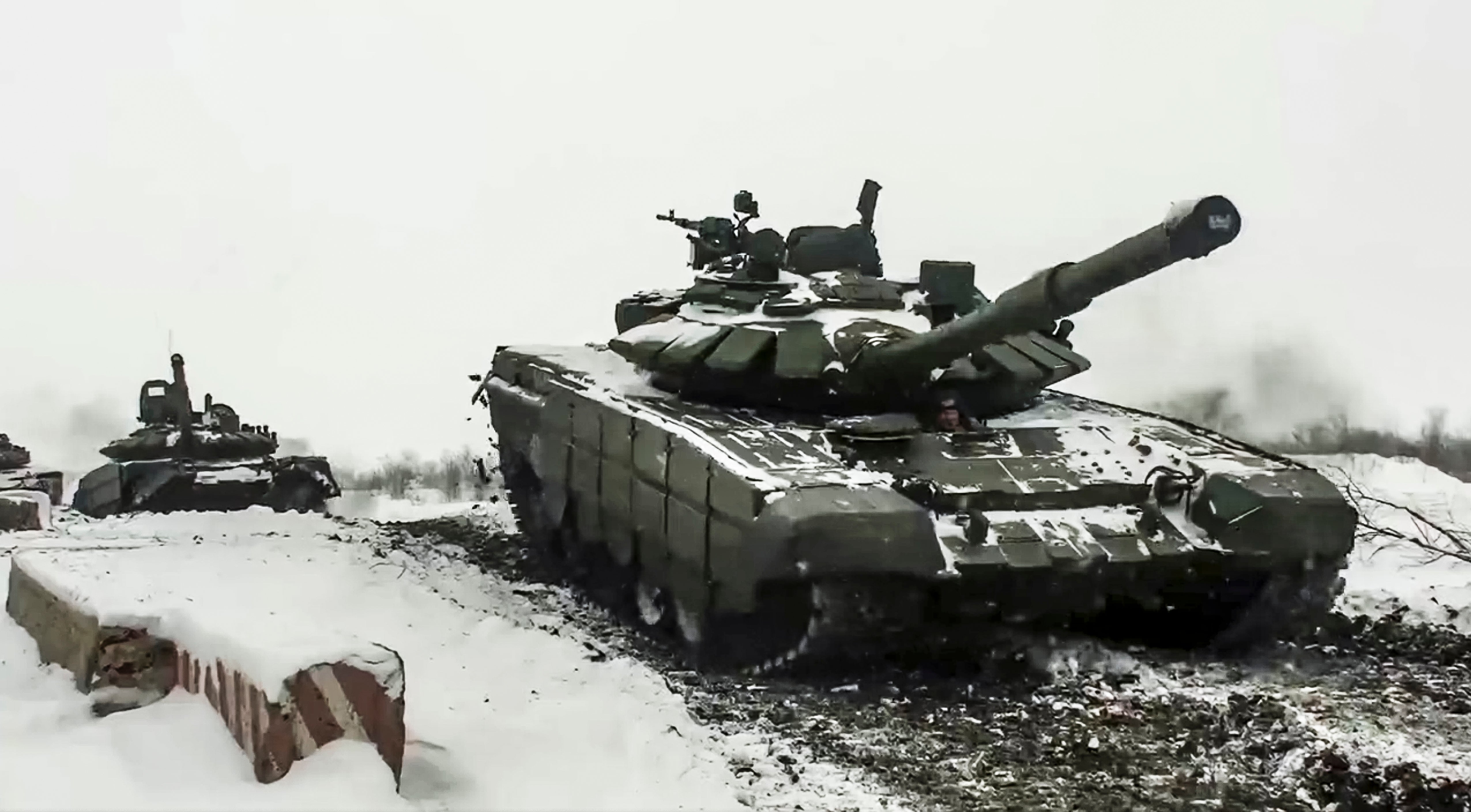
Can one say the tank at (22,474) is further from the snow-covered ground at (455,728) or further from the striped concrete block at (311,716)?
the striped concrete block at (311,716)

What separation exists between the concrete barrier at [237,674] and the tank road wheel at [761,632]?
206cm

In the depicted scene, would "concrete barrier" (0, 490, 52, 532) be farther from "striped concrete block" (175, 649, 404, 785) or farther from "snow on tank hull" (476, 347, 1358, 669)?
"striped concrete block" (175, 649, 404, 785)

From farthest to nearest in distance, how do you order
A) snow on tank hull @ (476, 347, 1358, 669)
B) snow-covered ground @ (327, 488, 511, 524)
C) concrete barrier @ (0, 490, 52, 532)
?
snow-covered ground @ (327, 488, 511, 524) → concrete barrier @ (0, 490, 52, 532) → snow on tank hull @ (476, 347, 1358, 669)

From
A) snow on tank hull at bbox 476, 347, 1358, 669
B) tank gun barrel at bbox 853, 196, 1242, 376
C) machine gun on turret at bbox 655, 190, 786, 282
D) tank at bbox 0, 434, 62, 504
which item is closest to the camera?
tank gun barrel at bbox 853, 196, 1242, 376

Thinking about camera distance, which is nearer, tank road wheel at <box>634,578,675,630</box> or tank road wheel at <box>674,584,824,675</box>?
tank road wheel at <box>674,584,824,675</box>

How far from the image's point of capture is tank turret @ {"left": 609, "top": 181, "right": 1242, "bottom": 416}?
7.26 metres

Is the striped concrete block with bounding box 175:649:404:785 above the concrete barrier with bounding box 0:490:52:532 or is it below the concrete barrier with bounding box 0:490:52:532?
above

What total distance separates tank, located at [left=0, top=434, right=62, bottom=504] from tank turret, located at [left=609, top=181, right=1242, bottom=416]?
5650 millimetres

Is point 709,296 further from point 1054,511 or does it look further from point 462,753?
point 462,753

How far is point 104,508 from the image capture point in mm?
12414

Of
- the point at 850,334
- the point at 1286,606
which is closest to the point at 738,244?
the point at 850,334

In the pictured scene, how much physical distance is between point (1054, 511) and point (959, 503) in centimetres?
48

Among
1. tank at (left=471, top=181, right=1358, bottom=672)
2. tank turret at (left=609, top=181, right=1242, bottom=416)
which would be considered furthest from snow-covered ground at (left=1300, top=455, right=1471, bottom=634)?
tank turret at (left=609, top=181, right=1242, bottom=416)

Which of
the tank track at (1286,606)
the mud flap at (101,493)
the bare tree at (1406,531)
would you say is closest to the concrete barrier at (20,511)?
the mud flap at (101,493)
